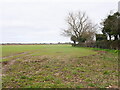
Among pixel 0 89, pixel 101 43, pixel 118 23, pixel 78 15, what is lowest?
pixel 0 89

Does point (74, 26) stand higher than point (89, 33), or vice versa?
point (74, 26)

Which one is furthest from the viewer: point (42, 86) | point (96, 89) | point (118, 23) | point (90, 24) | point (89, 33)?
point (90, 24)

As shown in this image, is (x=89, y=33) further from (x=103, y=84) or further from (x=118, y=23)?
(x=103, y=84)

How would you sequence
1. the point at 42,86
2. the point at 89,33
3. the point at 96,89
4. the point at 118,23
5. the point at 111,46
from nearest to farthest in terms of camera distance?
the point at 96,89 < the point at 42,86 < the point at 118,23 < the point at 111,46 < the point at 89,33

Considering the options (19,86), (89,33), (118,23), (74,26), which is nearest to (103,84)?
(19,86)

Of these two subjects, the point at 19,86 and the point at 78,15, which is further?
the point at 78,15

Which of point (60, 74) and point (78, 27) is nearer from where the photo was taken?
point (60, 74)

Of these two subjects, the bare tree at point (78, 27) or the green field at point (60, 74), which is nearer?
the green field at point (60, 74)

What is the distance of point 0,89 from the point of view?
3707 millimetres

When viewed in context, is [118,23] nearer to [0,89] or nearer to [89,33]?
[0,89]

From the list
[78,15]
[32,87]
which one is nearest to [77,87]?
[32,87]

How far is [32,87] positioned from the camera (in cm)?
376

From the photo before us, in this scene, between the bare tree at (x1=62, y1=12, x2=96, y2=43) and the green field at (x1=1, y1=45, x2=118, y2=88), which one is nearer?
the green field at (x1=1, y1=45, x2=118, y2=88)

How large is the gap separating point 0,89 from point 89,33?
38.2 metres
